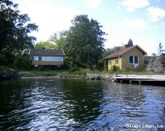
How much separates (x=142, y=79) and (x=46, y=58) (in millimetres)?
43093

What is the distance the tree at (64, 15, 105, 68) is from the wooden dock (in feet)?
94.3

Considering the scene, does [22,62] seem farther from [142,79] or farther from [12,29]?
[142,79]

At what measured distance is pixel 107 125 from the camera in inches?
547

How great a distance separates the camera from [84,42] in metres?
76.2

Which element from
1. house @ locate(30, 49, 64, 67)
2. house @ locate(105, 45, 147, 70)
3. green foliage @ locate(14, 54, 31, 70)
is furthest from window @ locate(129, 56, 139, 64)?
green foliage @ locate(14, 54, 31, 70)

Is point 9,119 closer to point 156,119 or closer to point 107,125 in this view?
point 107,125

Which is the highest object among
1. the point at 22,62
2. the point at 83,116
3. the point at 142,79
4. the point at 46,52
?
the point at 46,52

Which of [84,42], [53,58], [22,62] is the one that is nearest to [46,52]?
[53,58]

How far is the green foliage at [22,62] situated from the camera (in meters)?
72.2

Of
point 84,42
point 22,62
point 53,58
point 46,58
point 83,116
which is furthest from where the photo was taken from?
point 53,58

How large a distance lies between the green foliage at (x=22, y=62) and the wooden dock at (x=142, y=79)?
111ft

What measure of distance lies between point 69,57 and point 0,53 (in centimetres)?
3045

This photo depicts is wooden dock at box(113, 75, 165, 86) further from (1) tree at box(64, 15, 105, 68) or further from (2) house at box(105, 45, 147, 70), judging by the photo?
(1) tree at box(64, 15, 105, 68)

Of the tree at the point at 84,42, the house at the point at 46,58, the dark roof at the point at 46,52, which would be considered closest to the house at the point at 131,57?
the tree at the point at 84,42
